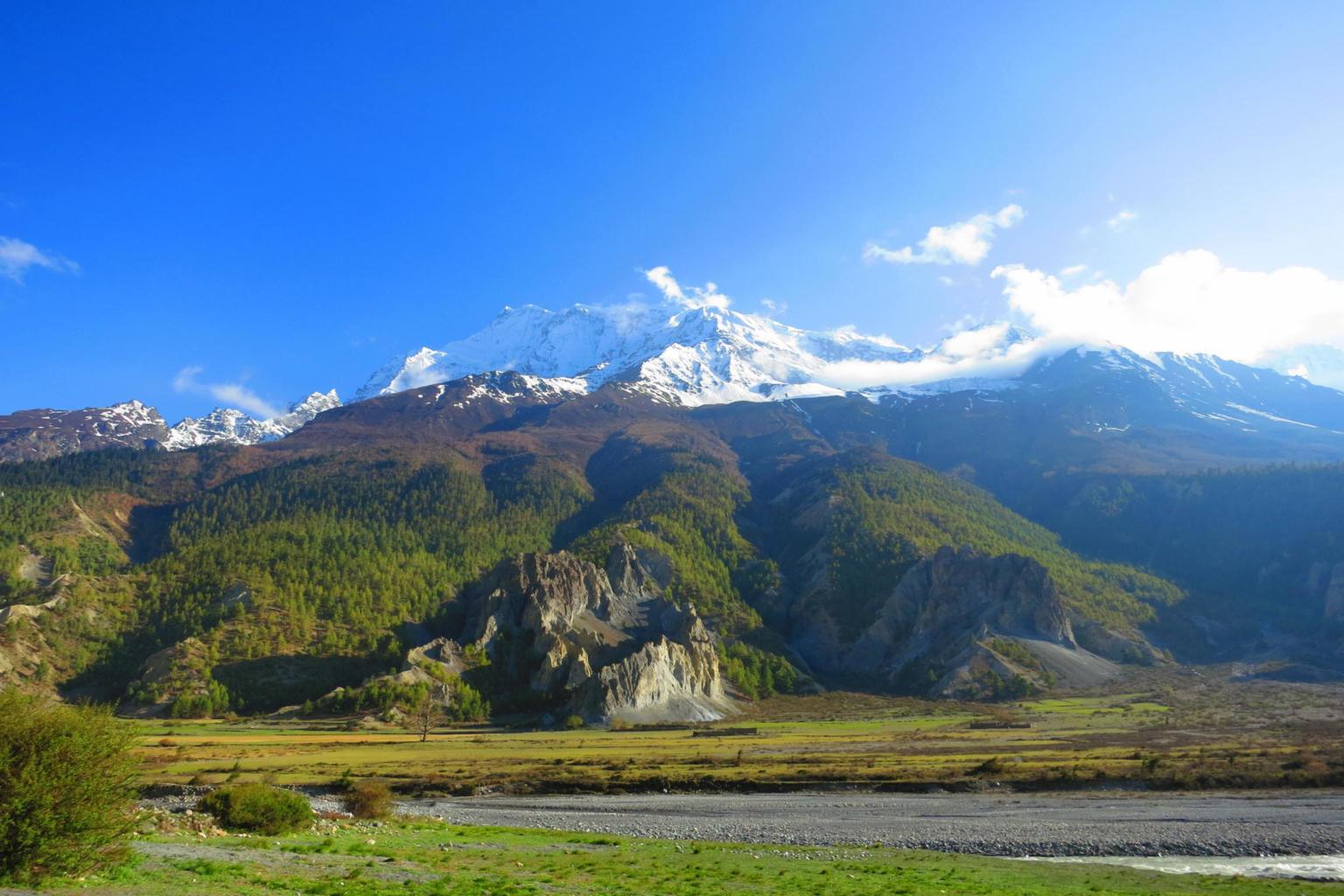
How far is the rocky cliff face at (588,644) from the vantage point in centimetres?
15112

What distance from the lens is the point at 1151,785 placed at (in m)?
65.1

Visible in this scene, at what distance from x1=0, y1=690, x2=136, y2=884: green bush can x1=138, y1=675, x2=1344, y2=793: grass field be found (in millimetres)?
21267

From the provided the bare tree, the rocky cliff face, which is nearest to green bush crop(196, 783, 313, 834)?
the bare tree

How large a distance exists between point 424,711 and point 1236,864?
413ft

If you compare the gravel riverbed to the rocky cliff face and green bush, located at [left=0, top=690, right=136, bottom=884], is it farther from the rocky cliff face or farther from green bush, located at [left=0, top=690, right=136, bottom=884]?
the rocky cliff face

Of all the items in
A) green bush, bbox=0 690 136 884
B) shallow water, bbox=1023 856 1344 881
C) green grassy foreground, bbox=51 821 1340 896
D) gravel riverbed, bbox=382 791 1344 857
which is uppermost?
green bush, bbox=0 690 136 884

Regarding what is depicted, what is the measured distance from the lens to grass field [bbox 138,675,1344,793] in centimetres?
7131

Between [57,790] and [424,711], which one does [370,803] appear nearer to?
[57,790]

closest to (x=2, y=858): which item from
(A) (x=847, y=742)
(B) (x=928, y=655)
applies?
(A) (x=847, y=742)

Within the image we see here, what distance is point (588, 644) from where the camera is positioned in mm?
173125

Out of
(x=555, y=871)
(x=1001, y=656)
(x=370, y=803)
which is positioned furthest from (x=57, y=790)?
(x=1001, y=656)

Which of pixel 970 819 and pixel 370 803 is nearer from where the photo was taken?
pixel 370 803

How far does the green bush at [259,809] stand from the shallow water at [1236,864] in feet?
125

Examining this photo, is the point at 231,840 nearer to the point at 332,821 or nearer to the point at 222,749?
the point at 332,821
